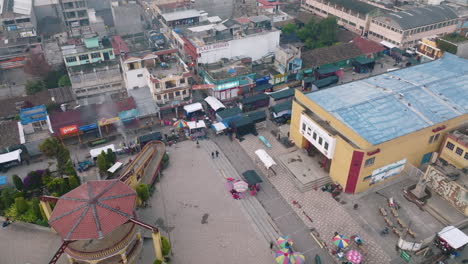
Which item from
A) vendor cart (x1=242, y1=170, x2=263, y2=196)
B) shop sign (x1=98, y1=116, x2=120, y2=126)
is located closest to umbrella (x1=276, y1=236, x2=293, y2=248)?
vendor cart (x1=242, y1=170, x2=263, y2=196)

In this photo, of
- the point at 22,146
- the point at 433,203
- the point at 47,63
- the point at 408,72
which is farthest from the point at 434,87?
the point at 47,63

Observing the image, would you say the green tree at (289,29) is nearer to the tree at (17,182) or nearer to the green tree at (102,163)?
the green tree at (102,163)

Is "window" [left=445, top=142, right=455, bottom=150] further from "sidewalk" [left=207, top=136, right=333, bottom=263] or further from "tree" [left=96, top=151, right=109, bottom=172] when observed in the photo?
"tree" [left=96, top=151, right=109, bottom=172]

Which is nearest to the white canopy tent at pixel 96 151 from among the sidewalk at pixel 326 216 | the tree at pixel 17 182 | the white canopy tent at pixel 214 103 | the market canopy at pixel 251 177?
the tree at pixel 17 182

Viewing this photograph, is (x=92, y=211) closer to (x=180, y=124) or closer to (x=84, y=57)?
(x=180, y=124)

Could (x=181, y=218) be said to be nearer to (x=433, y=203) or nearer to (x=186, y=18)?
(x=433, y=203)
